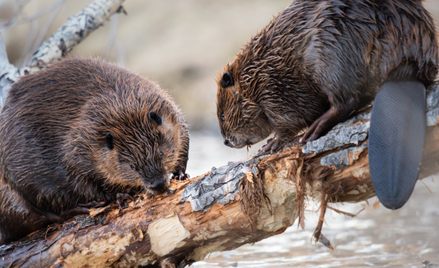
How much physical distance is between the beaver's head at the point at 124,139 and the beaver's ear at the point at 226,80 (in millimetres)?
472

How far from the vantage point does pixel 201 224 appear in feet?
6.85

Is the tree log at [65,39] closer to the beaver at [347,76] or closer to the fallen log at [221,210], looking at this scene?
the fallen log at [221,210]

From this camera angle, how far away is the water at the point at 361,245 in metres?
2.76

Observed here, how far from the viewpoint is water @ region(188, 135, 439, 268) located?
2762 millimetres

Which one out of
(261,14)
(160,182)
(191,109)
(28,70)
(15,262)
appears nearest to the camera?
(160,182)

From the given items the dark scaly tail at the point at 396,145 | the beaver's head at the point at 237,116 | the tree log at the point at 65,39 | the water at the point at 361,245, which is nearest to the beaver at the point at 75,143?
the beaver's head at the point at 237,116

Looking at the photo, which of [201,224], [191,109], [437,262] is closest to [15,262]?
[201,224]

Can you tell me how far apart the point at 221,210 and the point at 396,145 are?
0.91 meters

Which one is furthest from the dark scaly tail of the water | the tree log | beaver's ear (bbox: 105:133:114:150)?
the tree log

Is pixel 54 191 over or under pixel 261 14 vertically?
under

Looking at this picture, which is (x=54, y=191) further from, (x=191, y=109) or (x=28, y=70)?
(x=191, y=109)

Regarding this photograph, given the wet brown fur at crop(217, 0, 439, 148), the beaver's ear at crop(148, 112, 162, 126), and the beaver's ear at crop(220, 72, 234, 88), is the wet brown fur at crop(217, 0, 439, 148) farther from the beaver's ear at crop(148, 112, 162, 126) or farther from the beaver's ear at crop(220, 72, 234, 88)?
the beaver's ear at crop(148, 112, 162, 126)

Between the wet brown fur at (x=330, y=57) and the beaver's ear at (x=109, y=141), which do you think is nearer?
the wet brown fur at (x=330, y=57)

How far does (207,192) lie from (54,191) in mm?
1089
